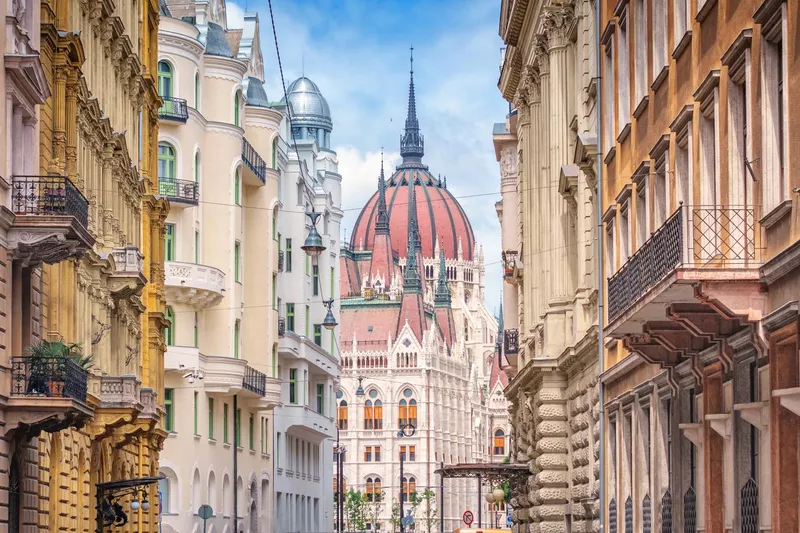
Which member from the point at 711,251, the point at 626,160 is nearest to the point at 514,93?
the point at 626,160

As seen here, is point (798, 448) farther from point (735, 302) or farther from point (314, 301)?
point (314, 301)

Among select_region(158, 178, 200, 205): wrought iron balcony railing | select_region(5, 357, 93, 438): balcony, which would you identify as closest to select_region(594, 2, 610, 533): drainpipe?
select_region(5, 357, 93, 438): balcony

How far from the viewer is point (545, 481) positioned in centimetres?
3772

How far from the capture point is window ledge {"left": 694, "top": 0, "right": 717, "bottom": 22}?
62.9 ft

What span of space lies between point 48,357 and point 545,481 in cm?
1669

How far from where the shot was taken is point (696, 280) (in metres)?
16.5

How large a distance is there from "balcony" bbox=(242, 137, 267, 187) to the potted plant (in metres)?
35.3

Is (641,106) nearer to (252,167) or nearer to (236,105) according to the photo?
(236,105)

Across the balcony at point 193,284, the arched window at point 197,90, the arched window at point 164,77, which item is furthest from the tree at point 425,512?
the arched window at point 164,77

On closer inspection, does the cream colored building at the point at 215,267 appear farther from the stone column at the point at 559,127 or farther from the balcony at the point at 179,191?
the stone column at the point at 559,127

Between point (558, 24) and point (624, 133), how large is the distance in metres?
12.1

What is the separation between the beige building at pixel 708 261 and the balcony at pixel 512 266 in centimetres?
2032

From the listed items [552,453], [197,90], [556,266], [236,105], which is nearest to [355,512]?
[236,105]

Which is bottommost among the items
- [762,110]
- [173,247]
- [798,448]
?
[798,448]
